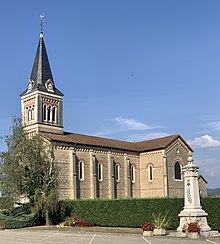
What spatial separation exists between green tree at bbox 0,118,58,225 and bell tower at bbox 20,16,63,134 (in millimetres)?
12848

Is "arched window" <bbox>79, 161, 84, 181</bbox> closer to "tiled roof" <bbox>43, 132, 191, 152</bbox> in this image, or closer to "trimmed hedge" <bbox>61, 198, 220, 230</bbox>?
"tiled roof" <bbox>43, 132, 191, 152</bbox>

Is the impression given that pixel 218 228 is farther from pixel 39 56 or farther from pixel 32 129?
pixel 39 56

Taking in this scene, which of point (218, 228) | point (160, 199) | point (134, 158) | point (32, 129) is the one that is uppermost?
point (32, 129)

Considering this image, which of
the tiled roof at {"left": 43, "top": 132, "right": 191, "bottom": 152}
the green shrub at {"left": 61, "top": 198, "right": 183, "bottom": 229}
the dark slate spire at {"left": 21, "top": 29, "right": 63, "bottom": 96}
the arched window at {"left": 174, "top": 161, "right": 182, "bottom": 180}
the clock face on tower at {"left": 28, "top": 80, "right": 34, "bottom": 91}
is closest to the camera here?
the green shrub at {"left": 61, "top": 198, "right": 183, "bottom": 229}

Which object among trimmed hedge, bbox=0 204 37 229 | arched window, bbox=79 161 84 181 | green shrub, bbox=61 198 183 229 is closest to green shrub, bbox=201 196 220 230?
green shrub, bbox=61 198 183 229

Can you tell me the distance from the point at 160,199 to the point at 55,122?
24.2 metres

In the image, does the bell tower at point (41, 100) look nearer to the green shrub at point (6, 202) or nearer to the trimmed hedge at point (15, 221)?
the green shrub at point (6, 202)

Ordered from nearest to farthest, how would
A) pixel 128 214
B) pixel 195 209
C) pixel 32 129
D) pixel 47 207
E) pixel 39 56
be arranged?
1. pixel 195 209
2. pixel 128 214
3. pixel 47 207
4. pixel 32 129
5. pixel 39 56

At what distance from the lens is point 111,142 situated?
52500 millimetres

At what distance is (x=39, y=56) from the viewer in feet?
163

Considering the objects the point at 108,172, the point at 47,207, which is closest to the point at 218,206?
the point at 47,207

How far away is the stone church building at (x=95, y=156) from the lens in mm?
43834

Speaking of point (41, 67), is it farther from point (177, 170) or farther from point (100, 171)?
point (177, 170)

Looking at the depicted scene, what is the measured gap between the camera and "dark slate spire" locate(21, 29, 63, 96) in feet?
158
